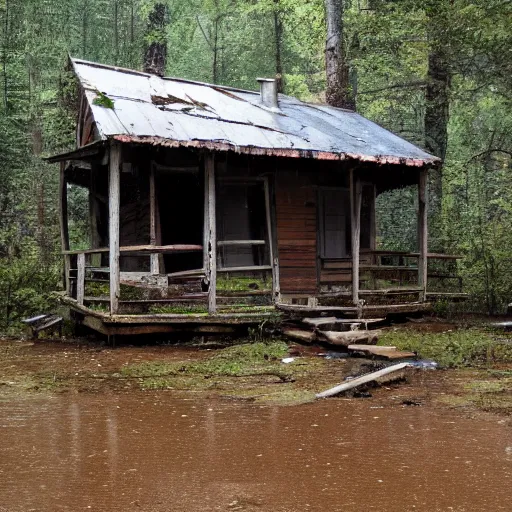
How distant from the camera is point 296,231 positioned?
14.7 meters

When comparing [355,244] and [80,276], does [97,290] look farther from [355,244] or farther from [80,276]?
[355,244]

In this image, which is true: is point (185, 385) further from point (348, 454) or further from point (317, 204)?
point (317, 204)

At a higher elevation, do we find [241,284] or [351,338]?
[241,284]

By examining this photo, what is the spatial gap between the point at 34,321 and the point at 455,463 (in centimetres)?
956

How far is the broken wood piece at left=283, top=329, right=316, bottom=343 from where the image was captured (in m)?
11.0

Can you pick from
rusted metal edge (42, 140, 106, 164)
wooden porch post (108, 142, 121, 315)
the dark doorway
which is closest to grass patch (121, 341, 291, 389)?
wooden porch post (108, 142, 121, 315)

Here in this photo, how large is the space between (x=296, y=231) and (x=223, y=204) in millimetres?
1820

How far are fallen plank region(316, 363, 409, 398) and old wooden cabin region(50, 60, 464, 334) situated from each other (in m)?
3.50

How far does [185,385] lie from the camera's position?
817 centimetres

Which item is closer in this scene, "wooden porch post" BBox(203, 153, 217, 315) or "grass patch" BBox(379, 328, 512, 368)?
"grass patch" BBox(379, 328, 512, 368)

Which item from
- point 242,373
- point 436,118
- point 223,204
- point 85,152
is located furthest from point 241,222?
point 436,118

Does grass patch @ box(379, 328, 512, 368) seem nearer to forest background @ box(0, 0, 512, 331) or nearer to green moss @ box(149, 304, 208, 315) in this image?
green moss @ box(149, 304, 208, 315)

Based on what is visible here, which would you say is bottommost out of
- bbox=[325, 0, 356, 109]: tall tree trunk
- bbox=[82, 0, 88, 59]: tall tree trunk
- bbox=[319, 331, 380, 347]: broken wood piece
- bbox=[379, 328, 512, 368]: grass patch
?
bbox=[379, 328, 512, 368]: grass patch

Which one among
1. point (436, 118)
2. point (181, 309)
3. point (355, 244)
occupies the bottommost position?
point (181, 309)
